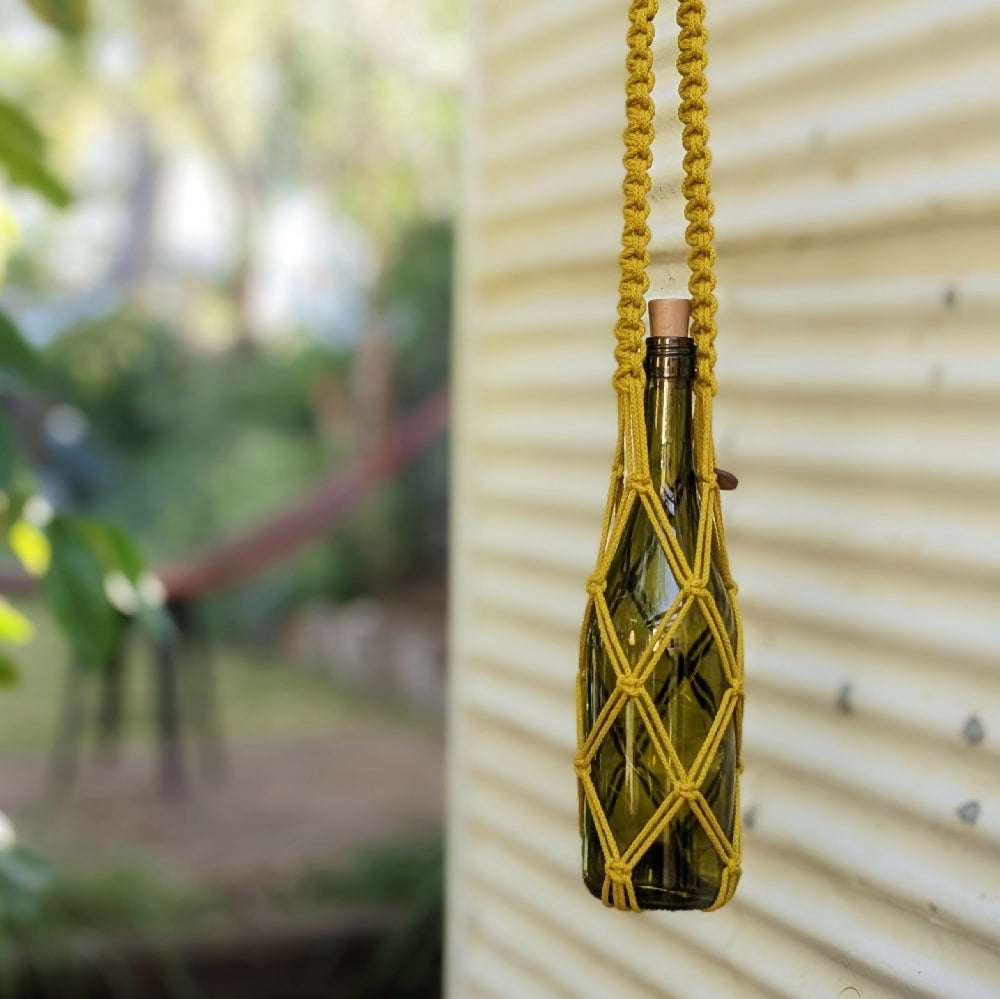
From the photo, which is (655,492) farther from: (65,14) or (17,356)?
(65,14)

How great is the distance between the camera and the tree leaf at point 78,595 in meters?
0.87

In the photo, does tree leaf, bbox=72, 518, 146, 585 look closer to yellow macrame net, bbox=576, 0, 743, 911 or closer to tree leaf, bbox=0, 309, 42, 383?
tree leaf, bbox=0, 309, 42, 383

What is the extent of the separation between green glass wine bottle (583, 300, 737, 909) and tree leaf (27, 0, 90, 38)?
0.76 metres

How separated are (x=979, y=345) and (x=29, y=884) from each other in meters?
0.78

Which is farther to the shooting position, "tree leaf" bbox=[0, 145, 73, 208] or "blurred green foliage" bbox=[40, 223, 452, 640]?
"blurred green foliage" bbox=[40, 223, 452, 640]

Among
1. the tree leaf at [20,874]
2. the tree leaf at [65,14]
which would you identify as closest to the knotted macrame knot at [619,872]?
the tree leaf at [20,874]

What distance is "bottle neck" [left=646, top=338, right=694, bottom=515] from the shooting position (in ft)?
1.58

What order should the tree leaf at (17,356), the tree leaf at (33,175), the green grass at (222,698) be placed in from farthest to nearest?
1. the green grass at (222,698)
2. the tree leaf at (33,175)
3. the tree leaf at (17,356)

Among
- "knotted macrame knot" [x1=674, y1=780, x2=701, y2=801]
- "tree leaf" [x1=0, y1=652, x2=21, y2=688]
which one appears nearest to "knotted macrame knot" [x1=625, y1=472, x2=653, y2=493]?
"knotted macrame knot" [x1=674, y1=780, x2=701, y2=801]

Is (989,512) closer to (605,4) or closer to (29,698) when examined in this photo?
(605,4)

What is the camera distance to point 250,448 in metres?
4.02

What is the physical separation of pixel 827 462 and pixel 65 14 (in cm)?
77

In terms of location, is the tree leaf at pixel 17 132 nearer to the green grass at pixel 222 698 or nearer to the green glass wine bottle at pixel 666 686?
the green glass wine bottle at pixel 666 686

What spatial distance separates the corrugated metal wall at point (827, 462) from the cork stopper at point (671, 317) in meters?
0.06
